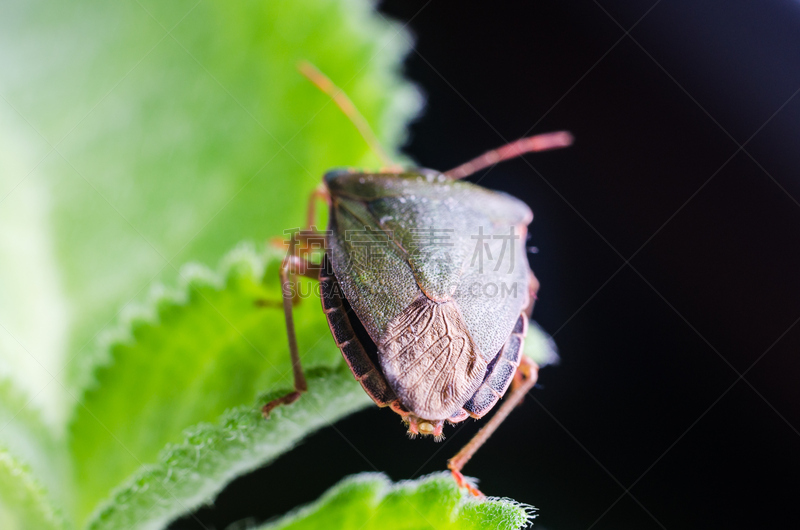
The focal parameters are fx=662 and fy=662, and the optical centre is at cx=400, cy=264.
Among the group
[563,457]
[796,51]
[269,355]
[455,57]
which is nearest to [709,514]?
[563,457]

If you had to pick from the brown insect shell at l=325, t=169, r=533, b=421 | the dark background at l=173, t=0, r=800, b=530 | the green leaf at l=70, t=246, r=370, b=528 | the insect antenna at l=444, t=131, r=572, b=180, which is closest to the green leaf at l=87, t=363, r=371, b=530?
the green leaf at l=70, t=246, r=370, b=528

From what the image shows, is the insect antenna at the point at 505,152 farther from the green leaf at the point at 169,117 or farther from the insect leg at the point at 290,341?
the insect leg at the point at 290,341

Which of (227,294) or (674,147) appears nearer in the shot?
(227,294)

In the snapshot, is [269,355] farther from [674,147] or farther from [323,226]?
[674,147]

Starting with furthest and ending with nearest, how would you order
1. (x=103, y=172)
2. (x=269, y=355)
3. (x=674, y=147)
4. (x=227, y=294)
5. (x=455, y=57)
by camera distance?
(x=455, y=57) → (x=674, y=147) → (x=103, y=172) → (x=269, y=355) → (x=227, y=294)

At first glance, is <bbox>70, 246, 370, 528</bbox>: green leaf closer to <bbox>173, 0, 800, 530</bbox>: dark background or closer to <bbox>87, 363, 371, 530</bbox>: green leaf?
<bbox>87, 363, 371, 530</bbox>: green leaf

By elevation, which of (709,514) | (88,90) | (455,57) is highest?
(455,57)

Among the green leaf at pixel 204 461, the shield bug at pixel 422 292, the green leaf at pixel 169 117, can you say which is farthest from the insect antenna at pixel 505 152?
the green leaf at pixel 204 461
